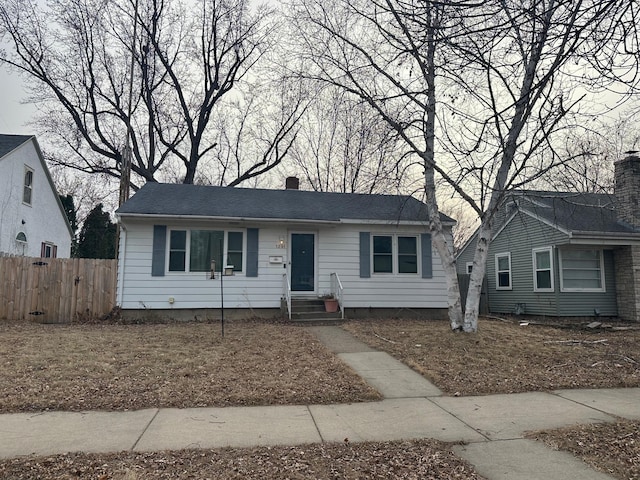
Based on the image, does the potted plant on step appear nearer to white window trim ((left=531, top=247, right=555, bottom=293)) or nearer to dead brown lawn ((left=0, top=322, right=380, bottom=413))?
dead brown lawn ((left=0, top=322, right=380, bottom=413))

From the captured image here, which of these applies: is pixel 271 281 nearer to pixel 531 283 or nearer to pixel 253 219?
pixel 253 219

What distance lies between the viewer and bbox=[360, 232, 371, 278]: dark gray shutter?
1303 cm

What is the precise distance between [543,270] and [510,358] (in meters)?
9.07

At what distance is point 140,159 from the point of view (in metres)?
24.0

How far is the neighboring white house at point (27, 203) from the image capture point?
15.6 m

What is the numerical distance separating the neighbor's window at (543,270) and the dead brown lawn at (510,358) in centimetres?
→ 438

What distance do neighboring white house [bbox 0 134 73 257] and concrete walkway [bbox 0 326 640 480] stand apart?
13.6 m

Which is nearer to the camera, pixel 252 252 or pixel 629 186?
pixel 252 252

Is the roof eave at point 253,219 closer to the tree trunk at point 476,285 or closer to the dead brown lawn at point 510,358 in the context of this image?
the tree trunk at point 476,285

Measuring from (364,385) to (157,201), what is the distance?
30.5ft

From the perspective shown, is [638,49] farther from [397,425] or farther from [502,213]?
[502,213]

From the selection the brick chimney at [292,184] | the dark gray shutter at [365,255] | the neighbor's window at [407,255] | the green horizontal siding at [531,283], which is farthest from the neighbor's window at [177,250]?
the green horizontal siding at [531,283]

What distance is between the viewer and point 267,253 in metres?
12.6

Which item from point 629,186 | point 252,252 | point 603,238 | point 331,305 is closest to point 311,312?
point 331,305
